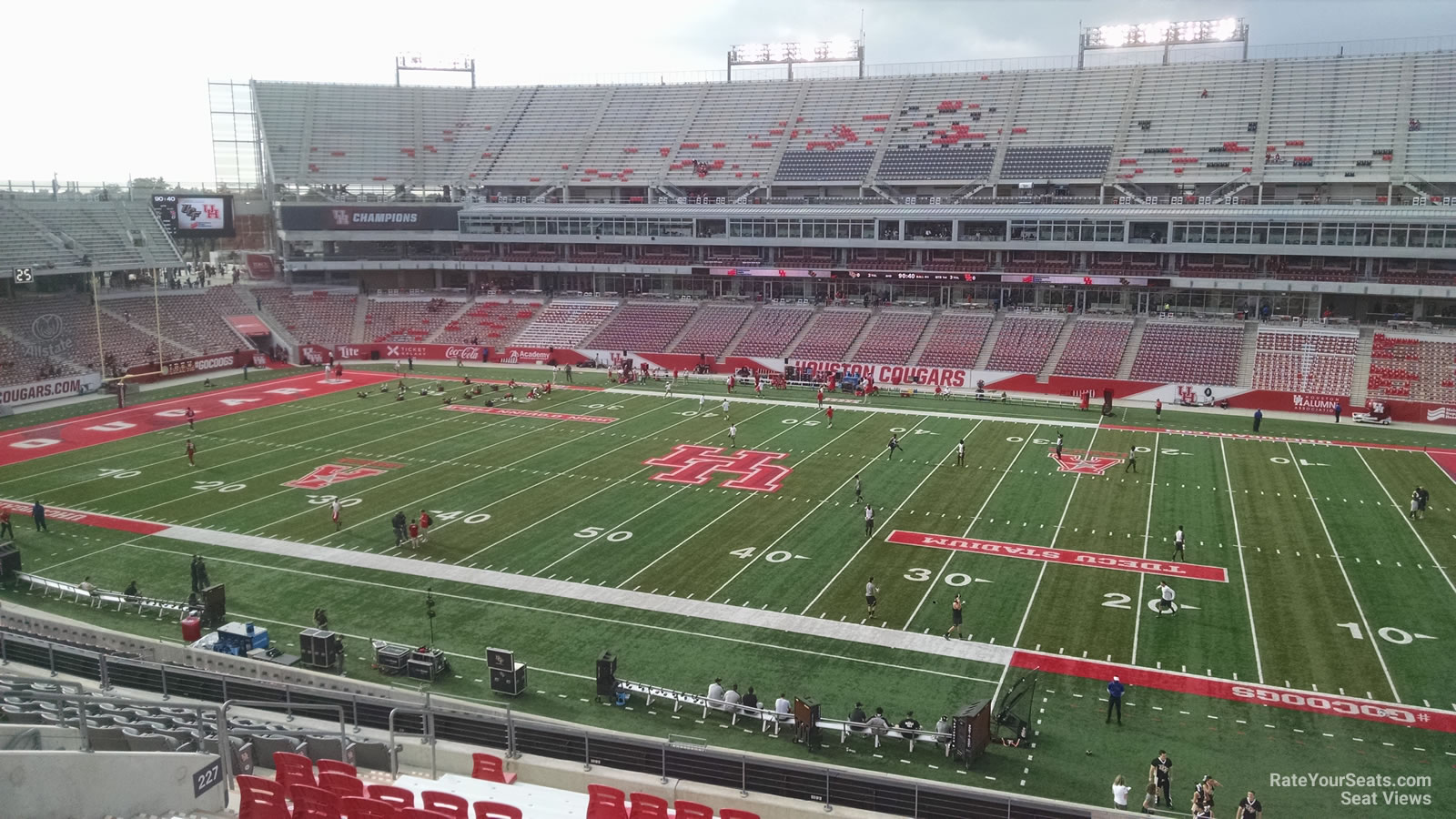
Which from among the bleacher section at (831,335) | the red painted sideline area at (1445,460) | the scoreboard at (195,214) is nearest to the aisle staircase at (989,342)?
the bleacher section at (831,335)

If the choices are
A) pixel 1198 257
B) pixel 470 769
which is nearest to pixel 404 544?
pixel 470 769

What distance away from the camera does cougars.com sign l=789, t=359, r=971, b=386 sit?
54.8 metres

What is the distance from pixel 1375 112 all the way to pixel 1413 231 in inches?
593

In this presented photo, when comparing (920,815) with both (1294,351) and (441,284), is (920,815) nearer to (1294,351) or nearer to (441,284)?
(1294,351)

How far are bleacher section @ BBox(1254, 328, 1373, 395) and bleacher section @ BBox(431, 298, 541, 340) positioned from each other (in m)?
44.0

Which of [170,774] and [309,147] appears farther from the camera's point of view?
[309,147]

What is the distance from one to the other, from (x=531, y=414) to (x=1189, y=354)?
3378 cm

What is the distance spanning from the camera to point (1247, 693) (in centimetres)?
1992

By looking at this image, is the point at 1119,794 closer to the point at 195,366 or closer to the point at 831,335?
the point at 831,335

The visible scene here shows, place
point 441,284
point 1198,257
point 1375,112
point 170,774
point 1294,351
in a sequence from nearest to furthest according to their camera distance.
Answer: point 170,774
point 1294,351
point 1198,257
point 1375,112
point 441,284

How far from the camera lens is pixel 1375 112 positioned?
6384 centimetres

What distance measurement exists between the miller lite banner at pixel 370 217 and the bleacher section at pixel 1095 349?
145 feet

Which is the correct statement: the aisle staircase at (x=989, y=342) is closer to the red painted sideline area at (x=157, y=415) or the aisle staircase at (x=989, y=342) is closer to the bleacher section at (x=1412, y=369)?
the bleacher section at (x=1412, y=369)

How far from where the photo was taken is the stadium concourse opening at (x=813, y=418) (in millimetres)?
20047
